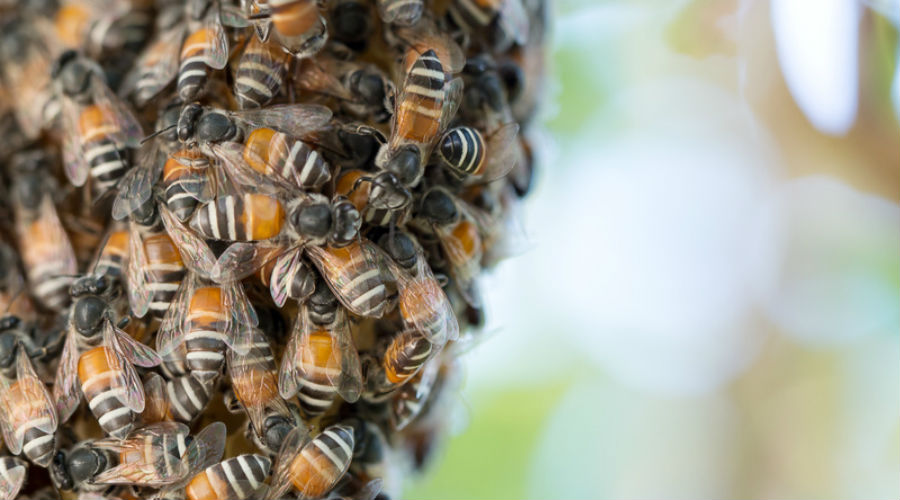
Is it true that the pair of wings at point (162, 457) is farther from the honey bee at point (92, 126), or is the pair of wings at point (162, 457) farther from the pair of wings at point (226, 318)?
the honey bee at point (92, 126)

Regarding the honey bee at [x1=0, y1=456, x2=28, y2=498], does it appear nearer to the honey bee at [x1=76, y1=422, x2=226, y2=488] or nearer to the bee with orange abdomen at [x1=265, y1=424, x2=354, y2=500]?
the honey bee at [x1=76, y1=422, x2=226, y2=488]

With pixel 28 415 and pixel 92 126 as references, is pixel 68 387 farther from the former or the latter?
pixel 92 126

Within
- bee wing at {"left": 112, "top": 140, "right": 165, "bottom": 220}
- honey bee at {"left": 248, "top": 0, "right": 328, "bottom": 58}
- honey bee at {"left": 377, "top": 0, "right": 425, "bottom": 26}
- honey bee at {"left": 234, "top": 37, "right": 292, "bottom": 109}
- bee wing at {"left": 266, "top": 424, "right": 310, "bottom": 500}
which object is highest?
honey bee at {"left": 248, "top": 0, "right": 328, "bottom": 58}

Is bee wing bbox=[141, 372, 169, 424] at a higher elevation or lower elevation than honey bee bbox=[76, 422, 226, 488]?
higher

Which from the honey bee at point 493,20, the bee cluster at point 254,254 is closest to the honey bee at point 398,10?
the bee cluster at point 254,254

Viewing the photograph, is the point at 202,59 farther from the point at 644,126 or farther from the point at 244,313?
the point at 644,126

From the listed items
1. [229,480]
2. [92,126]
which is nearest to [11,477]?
[229,480]

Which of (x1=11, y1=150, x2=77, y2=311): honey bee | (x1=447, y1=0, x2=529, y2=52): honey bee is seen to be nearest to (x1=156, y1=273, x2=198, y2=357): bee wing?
(x1=11, y1=150, x2=77, y2=311): honey bee
